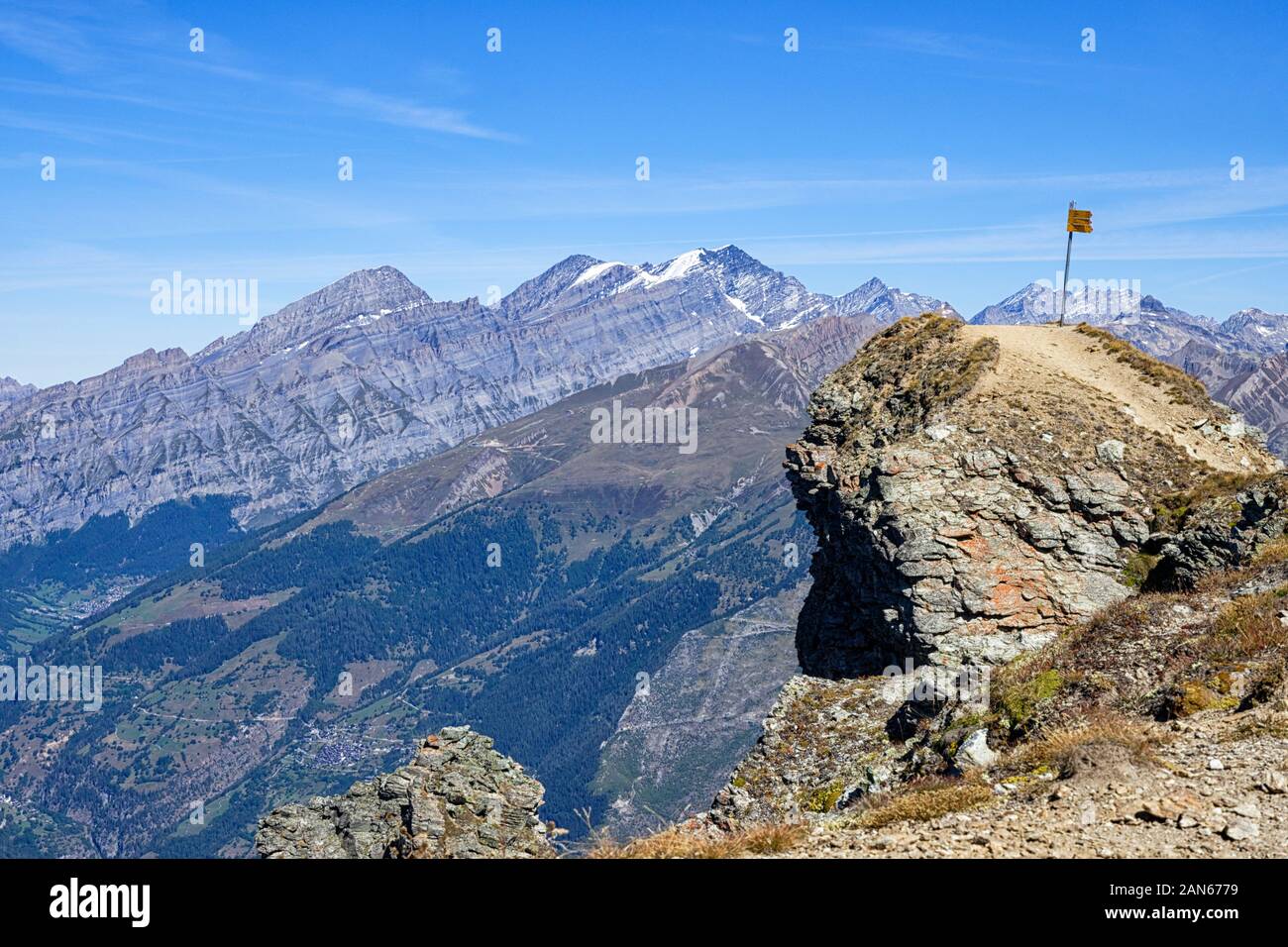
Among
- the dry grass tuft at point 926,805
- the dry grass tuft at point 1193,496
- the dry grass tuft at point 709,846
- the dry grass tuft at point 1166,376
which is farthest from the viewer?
the dry grass tuft at point 1166,376

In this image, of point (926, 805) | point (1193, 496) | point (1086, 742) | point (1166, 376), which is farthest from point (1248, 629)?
point (1166, 376)

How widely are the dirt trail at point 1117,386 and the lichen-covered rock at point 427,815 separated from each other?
32034mm

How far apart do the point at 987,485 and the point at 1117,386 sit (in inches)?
622

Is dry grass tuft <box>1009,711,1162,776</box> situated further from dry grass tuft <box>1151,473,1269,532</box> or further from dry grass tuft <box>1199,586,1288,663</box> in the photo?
dry grass tuft <box>1151,473,1269,532</box>

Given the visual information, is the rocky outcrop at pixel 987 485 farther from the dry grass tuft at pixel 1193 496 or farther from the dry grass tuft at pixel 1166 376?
the dry grass tuft at pixel 1193 496

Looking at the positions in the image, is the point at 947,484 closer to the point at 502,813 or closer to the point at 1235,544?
the point at 1235,544

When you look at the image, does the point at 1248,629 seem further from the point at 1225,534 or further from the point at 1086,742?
the point at 1225,534

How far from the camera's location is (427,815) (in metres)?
31.3

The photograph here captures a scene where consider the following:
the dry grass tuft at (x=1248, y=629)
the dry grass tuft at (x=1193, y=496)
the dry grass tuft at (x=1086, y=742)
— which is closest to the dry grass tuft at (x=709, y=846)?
the dry grass tuft at (x=1086, y=742)

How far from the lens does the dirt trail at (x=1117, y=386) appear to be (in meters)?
50.4

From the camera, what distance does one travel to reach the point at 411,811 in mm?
31641
